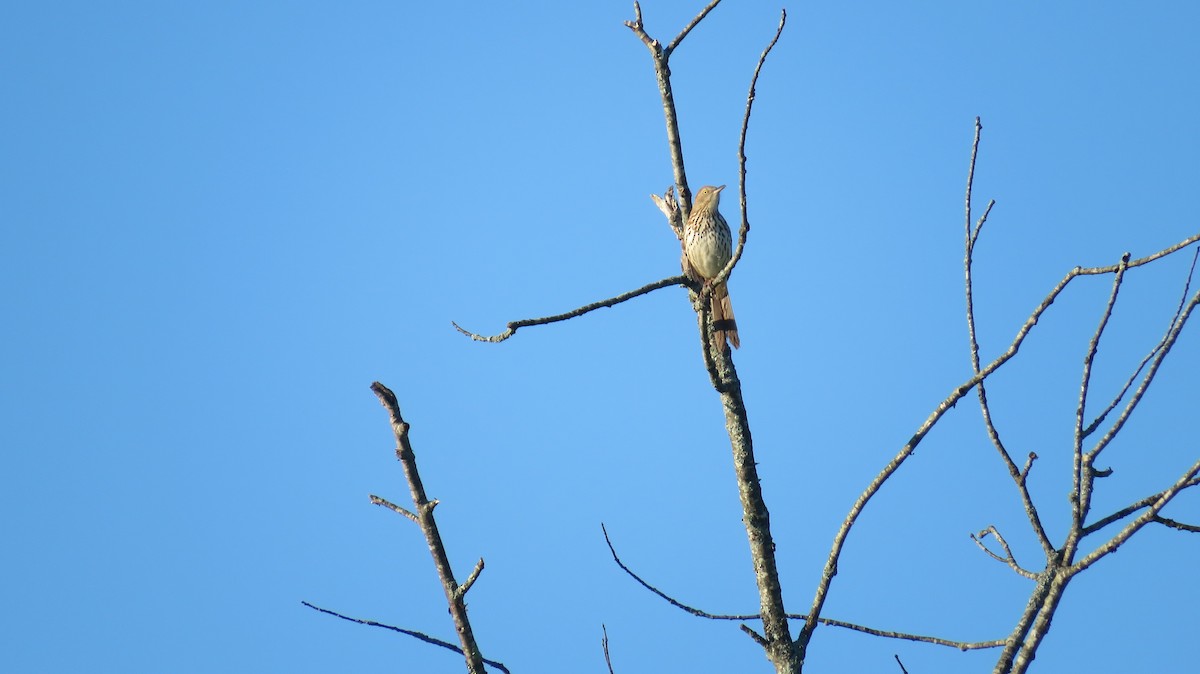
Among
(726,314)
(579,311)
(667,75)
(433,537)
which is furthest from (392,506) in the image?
(726,314)

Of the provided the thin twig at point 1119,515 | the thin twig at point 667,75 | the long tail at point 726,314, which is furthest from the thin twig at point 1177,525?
the long tail at point 726,314

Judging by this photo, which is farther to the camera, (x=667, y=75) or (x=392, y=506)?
(x=667, y=75)

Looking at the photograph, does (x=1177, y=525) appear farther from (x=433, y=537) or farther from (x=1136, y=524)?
(x=433, y=537)

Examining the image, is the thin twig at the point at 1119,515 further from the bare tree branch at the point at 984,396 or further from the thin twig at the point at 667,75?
the thin twig at the point at 667,75

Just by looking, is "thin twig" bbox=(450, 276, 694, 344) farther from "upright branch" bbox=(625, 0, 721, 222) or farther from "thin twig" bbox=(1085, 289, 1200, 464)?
"thin twig" bbox=(1085, 289, 1200, 464)

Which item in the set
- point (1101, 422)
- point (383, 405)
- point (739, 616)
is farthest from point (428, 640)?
point (1101, 422)

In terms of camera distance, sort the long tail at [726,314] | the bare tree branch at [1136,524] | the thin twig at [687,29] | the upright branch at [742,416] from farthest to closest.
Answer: the long tail at [726,314]
the thin twig at [687,29]
the upright branch at [742,416]
the bare tree branch at [1136,524]

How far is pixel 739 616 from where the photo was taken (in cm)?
304

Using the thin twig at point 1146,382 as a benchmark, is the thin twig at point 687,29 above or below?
above

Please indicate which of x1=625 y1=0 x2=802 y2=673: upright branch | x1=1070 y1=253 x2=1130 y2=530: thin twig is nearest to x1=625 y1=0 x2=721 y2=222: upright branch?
x1=625 y1=0 x2=802 y2=673: upright branch

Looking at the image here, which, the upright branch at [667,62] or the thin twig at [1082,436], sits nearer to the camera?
the thin twig at [1082,436]

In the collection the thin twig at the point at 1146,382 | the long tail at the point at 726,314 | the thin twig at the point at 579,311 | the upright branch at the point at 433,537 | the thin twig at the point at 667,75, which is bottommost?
the upright branch at the point at 433,537

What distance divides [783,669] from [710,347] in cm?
97

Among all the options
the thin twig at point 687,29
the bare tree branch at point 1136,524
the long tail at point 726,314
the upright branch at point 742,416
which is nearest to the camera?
the bare tree branch at point 1136,524
